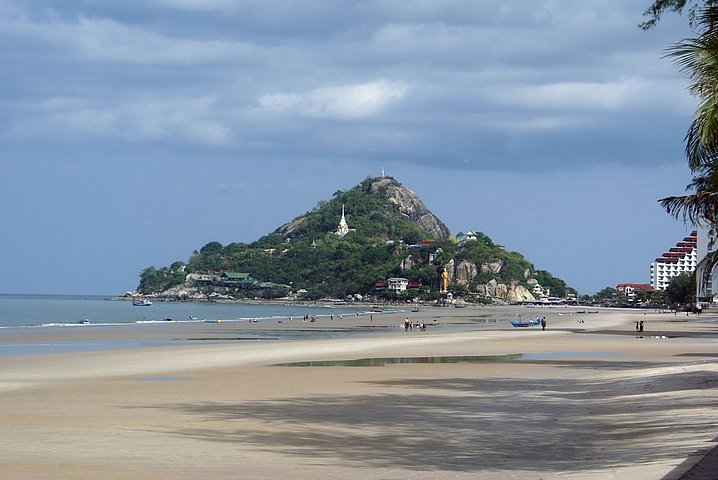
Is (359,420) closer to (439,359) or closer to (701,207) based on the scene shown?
(701,207)

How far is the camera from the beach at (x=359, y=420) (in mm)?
11891

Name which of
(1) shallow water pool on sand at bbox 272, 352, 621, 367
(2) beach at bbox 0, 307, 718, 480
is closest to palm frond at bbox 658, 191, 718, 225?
(2) beach at bbox 0, 307, 718, 480

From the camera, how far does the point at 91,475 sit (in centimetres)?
1134

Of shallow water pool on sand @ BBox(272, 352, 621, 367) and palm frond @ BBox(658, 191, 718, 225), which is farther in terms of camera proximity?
shallow water pool on sand @ BBox(272, 352, 621, 367)

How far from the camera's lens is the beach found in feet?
39.0

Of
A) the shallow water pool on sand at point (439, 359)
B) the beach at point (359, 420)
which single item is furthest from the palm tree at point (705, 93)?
the shallow water pool on sand at point (439, 359)

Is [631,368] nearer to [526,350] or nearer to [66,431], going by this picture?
[526,350]

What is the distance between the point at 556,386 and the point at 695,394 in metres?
5.13

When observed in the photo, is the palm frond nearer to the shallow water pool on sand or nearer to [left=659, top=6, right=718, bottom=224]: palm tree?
[left=659, top=6, right=718, bottom=224]: palm tree

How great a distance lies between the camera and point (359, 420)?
16766 millimetres

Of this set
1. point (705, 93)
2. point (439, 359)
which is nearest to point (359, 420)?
point (705, 93)

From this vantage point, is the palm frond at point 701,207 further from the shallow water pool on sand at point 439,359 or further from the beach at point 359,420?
the shallow water pool on sand at point 439,359

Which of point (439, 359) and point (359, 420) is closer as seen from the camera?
point (359, 420)

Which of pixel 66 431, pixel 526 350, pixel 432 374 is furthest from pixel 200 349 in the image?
pixel 66 431
